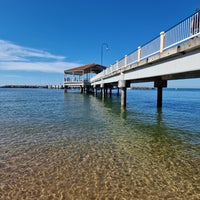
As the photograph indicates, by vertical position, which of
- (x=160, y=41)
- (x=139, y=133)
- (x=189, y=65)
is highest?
(x=160, y=41)

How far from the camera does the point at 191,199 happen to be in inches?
142

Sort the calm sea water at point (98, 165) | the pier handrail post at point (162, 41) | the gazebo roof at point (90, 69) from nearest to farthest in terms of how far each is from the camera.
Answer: the calm sea water at point (98, 165)
the pier handrail post at point (162, 41)
the gazebo roof at point (90, 69)

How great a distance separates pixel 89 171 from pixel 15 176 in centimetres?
171

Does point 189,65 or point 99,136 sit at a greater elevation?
point 189,65

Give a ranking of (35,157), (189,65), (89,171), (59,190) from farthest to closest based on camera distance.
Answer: (189,65), (35,157), (89,171), (59,190)

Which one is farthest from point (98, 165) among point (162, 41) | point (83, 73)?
point (83, 73)

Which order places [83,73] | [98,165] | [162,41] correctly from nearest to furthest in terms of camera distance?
[98,165] → [162,41] → [83,73]

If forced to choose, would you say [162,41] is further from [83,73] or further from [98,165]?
[83,73]

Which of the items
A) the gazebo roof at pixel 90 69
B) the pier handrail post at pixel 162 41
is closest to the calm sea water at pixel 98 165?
the pier handrail post at pixel 162 41

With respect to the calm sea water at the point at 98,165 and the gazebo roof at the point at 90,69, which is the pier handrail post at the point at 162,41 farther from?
the gazebo roof at the point at 90,69

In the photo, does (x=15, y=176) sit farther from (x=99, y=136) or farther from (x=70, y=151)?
(x=99, y=136)

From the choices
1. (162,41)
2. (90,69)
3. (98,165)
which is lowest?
(98,165)

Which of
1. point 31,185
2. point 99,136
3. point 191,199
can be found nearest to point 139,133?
point 99,136

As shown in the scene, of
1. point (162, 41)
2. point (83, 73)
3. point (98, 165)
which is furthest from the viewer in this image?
point (83, 73)
